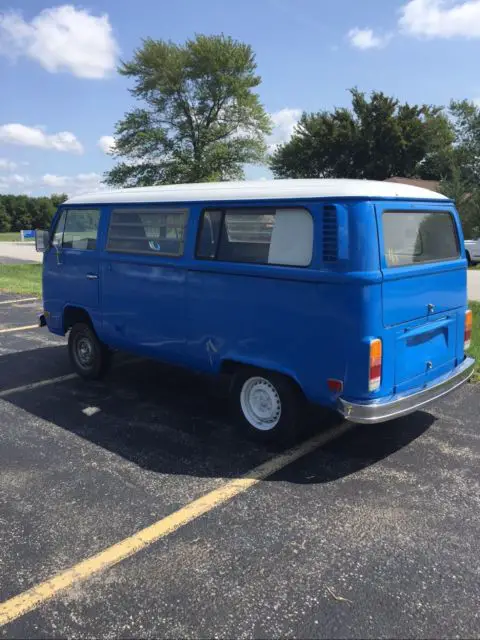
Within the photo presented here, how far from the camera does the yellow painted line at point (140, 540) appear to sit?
8.80ft

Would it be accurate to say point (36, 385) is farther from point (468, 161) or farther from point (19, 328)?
point (468, 161)

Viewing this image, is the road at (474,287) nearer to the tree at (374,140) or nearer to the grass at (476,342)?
the grass at (476,342)

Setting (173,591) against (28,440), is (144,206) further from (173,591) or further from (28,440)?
(173,591)

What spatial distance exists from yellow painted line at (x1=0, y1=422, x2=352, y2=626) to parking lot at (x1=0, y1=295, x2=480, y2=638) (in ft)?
0.04

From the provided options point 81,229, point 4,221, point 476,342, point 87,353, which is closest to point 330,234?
point 81,229

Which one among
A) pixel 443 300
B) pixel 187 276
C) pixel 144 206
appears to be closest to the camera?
pixel 443 300

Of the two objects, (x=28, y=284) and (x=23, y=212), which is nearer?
(x=28, y=284)

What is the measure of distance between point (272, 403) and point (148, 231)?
214cm

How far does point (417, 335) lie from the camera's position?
164 inches

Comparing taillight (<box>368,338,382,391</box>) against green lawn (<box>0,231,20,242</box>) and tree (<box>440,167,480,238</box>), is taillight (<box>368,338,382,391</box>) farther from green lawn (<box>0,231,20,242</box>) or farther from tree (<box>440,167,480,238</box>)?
green lawn (<box>0,231,20,242</box>)

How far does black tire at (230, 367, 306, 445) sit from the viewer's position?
4270mm

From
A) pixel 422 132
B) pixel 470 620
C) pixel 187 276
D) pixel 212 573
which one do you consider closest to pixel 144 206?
pixel 187 276

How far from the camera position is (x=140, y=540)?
10.4 ft

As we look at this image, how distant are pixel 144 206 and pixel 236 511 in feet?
10.3
